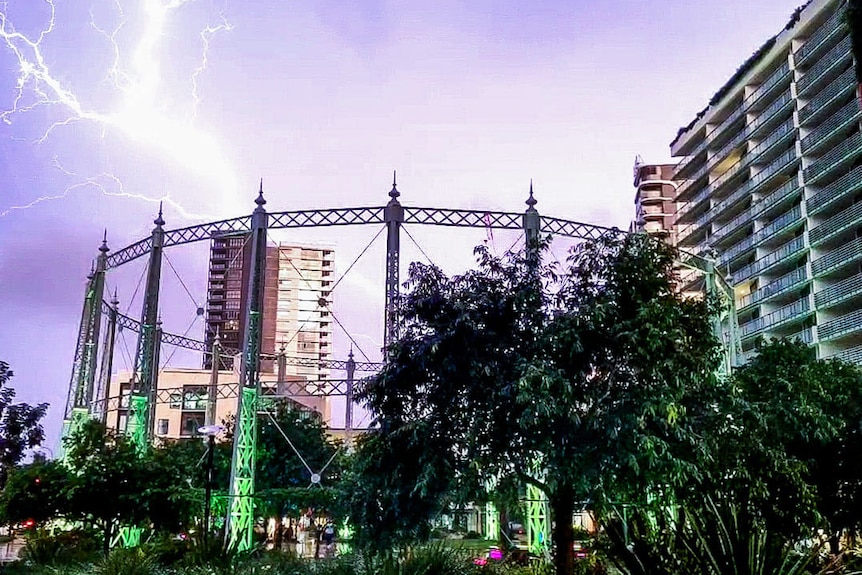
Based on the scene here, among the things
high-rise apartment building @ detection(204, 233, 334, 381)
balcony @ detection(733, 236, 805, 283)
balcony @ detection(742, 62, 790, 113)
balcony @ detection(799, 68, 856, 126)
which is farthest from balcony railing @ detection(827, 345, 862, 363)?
high-rise apartment building @ detection(204, 233, 334, 381)

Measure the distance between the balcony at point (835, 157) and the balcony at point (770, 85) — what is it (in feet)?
22.4

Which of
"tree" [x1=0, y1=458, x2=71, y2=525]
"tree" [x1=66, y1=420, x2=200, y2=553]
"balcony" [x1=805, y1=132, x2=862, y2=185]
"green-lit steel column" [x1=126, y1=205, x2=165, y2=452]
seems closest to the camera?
"tree" [x1=66, y1=420, x2=200, y2=553]

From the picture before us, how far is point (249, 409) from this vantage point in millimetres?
24688

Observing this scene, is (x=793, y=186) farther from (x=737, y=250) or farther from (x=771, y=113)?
(x=737, y=250)

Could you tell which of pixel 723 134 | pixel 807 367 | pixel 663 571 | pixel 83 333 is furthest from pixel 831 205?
pixel 663 571

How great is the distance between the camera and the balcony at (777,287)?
167 ft

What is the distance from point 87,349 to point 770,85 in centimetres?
4543

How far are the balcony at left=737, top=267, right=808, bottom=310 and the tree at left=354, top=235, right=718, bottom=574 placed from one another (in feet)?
130

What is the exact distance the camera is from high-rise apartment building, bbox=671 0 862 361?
47438 millimetres

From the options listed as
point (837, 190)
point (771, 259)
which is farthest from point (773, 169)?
point (837, 190)

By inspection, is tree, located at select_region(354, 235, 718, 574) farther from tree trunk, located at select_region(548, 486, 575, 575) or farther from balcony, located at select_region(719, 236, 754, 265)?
balcony, located at select_region(719, 236, 754, 265)

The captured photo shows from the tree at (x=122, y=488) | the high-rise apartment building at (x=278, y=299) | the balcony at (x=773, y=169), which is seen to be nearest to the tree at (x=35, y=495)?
the tree at (x=122, y=488)

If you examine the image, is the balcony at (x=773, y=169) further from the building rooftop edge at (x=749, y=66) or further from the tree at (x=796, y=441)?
the tree at (x=796, y=441)

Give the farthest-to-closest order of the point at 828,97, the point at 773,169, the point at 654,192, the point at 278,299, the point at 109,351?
1. the point at 278,299
2. the point at 654,192
3. the point at 773,169
4. the point at 828,97
5. the point at 109,351
